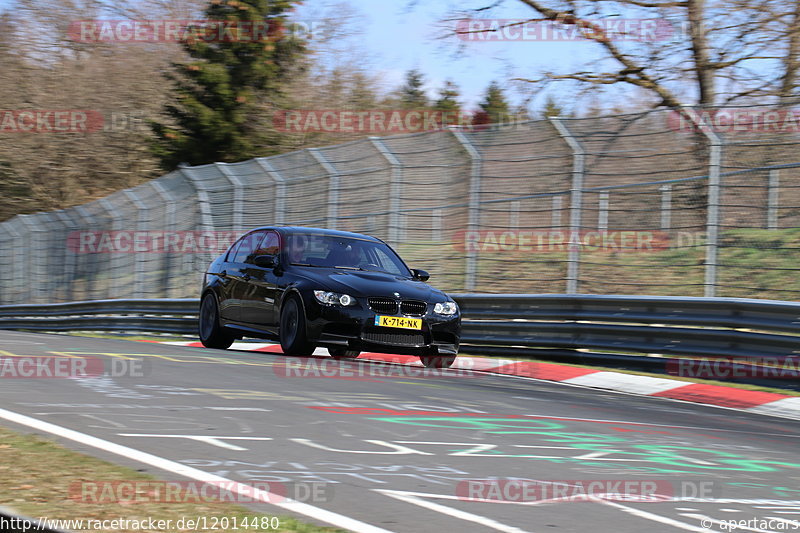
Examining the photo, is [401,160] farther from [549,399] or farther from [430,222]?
[549,399]

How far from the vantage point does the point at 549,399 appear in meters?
8.93

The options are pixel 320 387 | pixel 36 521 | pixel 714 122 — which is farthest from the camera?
pixel 714 122

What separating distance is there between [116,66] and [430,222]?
30.6 metres

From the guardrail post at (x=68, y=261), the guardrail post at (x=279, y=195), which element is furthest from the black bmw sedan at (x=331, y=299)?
the guardrail post at (x=68, y=261)

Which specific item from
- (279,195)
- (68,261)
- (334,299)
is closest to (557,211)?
(334,299)

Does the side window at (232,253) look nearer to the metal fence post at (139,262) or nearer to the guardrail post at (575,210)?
the guardrail post at (575,210)

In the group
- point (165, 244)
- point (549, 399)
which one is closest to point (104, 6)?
point (165, 244)

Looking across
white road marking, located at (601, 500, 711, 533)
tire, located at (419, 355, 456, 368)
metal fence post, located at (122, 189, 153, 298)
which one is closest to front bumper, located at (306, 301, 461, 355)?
tire, located at (419, 355, 456, 368)

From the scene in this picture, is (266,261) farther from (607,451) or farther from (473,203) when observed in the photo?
(607,451)

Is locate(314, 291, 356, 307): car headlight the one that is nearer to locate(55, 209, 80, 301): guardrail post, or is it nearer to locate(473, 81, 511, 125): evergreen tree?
locate(473, 81, 511, 125): evergreen tree

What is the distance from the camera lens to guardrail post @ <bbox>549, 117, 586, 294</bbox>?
13.0m

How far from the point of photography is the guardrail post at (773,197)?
35.9 ft

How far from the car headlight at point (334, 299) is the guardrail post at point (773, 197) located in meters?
4.39

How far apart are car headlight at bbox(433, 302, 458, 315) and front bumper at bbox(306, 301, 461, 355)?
181mm
